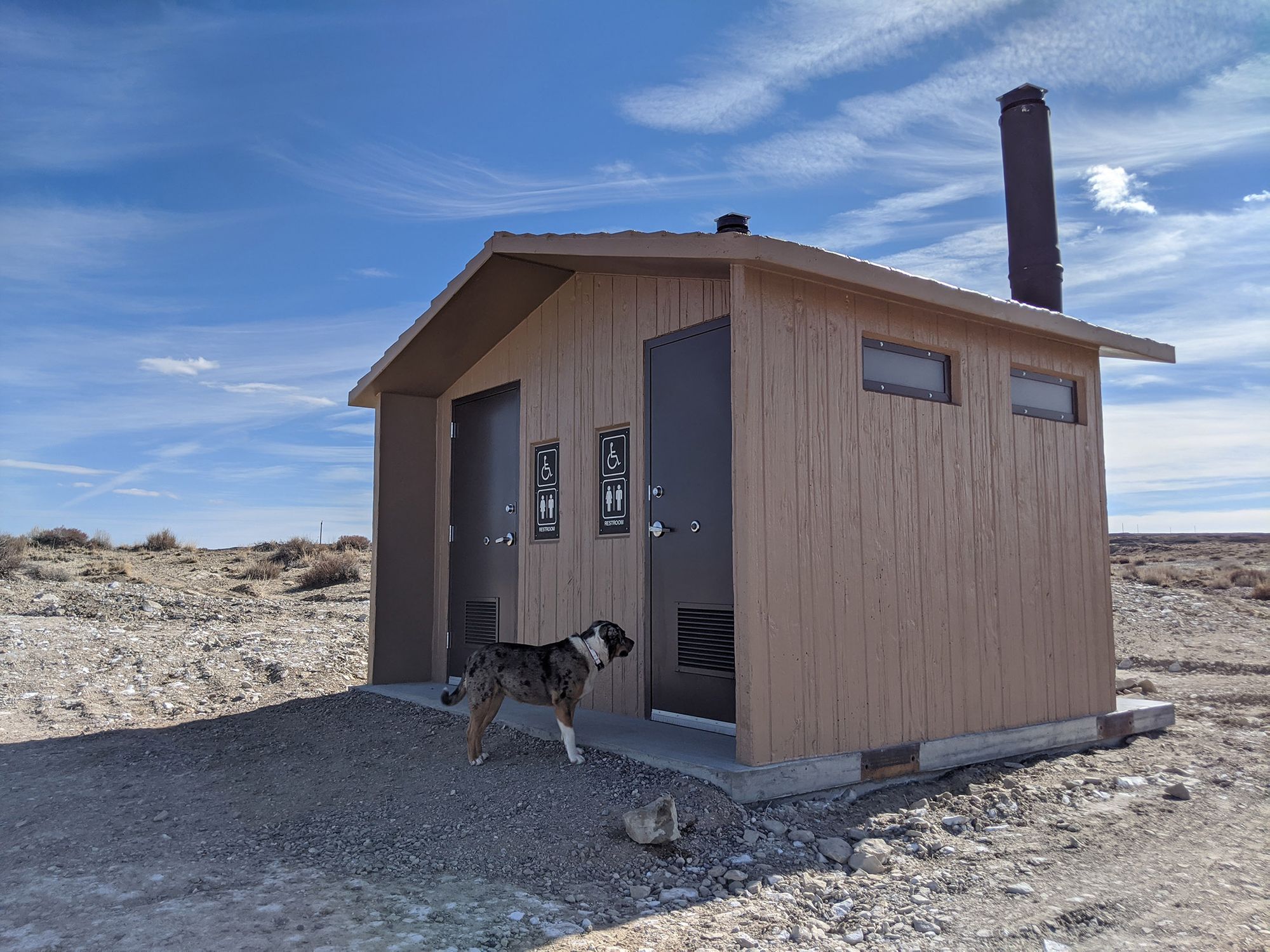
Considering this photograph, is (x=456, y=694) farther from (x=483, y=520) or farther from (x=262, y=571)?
(x=262, y=571)

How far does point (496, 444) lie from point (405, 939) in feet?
17.1

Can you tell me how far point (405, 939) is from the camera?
3.28 meters

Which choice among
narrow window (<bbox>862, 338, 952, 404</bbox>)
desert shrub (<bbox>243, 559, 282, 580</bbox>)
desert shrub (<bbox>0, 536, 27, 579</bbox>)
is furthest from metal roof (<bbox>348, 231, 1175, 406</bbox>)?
desert shrub (<bbox>243, 559, 282, 580</bbox>)

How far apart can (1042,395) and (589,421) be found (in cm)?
354

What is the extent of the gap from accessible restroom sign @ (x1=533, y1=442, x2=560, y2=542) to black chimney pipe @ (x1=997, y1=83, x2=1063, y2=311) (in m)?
4.77

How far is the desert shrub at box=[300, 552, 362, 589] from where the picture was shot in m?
18.1

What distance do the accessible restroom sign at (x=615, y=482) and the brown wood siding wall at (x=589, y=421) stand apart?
6 centimetres

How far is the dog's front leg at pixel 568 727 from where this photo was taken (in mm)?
5232

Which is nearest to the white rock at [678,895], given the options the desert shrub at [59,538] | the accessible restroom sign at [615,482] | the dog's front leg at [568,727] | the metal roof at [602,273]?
the dog's front leg at [568,727]

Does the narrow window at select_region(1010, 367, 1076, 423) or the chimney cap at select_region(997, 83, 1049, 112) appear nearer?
the narrow window at select_region(1010, 367, 1076, 423)

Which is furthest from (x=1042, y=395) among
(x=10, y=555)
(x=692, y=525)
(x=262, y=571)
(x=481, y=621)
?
(x=10, y=555)

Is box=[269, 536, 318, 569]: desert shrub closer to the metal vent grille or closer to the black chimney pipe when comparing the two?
the metal vent grille

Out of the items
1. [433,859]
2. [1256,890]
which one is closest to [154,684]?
[433,859]

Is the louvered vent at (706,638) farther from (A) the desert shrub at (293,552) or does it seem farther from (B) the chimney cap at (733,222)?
(A) the desert shrub at (293,552)
